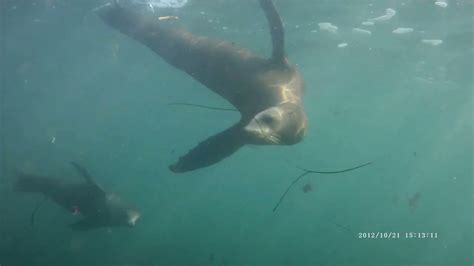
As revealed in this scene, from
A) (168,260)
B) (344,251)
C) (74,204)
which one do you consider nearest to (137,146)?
(344,251)

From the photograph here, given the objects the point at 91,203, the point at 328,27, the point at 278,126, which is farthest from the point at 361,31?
the point at 278,126

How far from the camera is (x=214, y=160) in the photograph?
3828 mm

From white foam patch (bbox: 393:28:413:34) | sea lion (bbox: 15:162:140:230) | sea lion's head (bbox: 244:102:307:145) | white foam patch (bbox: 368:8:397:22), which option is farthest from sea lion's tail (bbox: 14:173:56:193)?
white foam patch (bbox: 393:28:413:34)

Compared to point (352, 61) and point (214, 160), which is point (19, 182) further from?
point (352, 61)

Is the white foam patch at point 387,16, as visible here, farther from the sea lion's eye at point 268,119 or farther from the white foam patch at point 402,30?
the sea lion's eye at point 268,119

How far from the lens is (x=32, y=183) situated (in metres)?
15.1

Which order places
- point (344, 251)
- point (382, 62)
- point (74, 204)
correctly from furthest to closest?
point (344, 251) < point (382, 62) < point (74, 204)

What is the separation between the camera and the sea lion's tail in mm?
14684

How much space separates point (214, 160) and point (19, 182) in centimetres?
1427

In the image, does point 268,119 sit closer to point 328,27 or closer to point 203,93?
point 328,27

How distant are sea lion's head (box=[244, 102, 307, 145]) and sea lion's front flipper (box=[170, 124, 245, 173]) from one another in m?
0.24

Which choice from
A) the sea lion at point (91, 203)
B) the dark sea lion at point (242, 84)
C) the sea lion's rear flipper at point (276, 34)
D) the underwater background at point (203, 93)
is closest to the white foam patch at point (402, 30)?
the underwater background at point (203, 93)

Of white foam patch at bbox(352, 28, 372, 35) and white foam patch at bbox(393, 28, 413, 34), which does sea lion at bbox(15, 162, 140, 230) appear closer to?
white foam patch at bbox(352, 28, 372, 35)

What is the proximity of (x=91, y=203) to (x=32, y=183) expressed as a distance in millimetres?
3212
